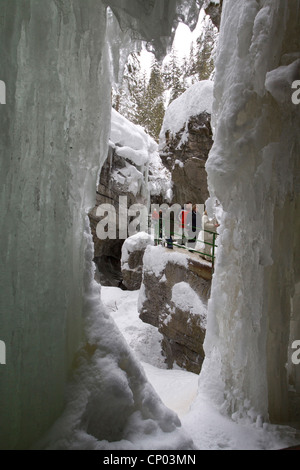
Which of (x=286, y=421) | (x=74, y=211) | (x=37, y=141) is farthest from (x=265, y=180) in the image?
(x=286, y=421)

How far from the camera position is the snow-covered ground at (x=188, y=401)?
8.68ft

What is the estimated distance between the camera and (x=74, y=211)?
2383 millimetres

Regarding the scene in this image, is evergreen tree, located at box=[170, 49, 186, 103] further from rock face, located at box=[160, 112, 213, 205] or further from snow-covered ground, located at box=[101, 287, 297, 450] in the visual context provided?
snow-covered ground, located at box=[101, 287, 297, 450]

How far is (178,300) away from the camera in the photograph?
744 cm

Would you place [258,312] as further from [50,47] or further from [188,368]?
[188,368]

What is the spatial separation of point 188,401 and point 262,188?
4099mm

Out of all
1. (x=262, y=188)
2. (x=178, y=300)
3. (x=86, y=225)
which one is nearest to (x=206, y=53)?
(x=178, y=300)

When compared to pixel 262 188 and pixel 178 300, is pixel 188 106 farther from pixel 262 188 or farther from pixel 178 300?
pixel 262 188

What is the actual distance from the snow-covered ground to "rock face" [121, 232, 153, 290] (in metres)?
0.51

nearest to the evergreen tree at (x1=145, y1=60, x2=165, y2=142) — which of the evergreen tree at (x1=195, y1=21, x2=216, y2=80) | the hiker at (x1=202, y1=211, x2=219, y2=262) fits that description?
the evergreen tree at (x1=195, y1=21, x2=216, y2=80)

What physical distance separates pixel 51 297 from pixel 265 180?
1.98 metres

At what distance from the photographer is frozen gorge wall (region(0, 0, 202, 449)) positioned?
6.09 feet

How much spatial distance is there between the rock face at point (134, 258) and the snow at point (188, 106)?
3.71m

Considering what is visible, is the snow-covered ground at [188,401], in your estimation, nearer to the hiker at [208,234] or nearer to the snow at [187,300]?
the snow at [187,300]
